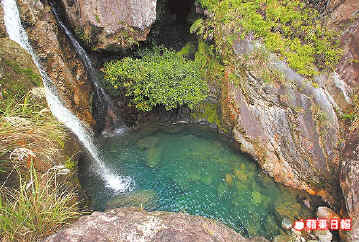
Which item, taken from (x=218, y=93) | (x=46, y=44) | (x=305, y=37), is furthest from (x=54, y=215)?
(x=305, y=37)

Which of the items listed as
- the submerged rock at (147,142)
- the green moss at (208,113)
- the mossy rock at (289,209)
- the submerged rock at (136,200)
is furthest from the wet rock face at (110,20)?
the mossy rock at (289,209)

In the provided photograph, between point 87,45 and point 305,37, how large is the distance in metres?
7.16

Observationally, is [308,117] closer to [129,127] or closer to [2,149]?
[129,127]

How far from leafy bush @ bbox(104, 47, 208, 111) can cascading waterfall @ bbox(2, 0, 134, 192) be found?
1997 mm

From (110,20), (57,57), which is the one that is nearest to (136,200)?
(57,57)

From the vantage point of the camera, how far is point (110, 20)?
23.9ft

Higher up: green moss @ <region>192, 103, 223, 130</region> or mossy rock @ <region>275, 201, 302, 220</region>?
green moss @ <region>192, 103, 223, 130</region>

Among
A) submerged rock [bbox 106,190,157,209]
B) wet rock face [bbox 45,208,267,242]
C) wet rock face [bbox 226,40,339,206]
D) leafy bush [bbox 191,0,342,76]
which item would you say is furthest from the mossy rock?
leafy bush [bbox 191,0,342,76]

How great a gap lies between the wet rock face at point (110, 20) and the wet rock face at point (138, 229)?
19.0 ft

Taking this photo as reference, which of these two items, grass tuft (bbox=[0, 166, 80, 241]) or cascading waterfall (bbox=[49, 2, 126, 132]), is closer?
grass tuft (bbox=[0, 166, 80, 241])

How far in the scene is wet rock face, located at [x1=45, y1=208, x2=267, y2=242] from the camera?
3166mm

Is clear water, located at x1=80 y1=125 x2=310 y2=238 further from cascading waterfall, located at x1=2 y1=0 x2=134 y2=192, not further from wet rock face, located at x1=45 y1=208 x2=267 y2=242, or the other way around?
wet rock face, located at x1=45 y1=208 x2=267 y2=242

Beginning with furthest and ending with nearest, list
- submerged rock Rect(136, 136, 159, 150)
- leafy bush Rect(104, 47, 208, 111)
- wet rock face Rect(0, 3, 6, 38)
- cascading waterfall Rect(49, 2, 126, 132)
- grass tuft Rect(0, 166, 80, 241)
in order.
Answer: submerged rock Rect(136, 136, 159, 150) → leafy bush Rect(104, 47, 208, 111) → cascading waterfall Rect(49, 2, 126, 132) → wet rock face Rect(0, 3, 6, 38) → grass tuft Rect(0, 166, 80, 241)

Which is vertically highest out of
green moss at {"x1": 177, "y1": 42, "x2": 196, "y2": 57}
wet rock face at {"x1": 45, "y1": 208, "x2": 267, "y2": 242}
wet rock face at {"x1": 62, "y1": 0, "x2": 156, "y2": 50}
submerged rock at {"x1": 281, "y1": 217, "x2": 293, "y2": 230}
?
wet rock face at {"x1": 62, "y1": 0, "x2": 156, "y2": 50}
